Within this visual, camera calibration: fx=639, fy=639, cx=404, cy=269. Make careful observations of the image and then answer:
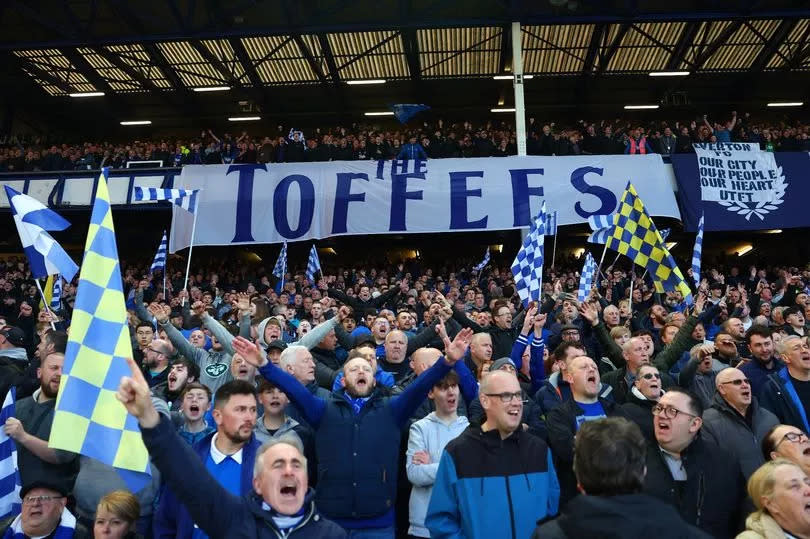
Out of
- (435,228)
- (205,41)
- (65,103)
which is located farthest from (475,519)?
(65,103)

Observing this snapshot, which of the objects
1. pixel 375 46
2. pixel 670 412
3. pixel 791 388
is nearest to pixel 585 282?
pixel 791 388

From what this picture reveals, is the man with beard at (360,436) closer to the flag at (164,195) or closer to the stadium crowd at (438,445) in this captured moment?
the stadium crowd at (438,445)

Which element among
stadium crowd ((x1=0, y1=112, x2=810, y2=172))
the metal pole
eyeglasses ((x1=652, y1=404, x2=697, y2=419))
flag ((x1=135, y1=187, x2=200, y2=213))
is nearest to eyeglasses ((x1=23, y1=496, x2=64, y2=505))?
eyeglasses ((x1=652, y1=404, x2=697, y2=419))

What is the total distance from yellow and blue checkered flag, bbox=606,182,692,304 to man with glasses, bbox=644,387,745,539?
431 cm

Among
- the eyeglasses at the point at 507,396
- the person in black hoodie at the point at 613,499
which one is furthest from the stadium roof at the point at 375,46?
the person in black hoodie at the point at 613,499

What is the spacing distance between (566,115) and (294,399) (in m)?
21.7

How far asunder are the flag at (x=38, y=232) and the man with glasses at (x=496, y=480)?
498 centimetres

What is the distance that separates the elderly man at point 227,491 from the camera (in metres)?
2.33

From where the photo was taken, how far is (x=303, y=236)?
15.1 m

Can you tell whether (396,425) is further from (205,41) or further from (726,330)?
(205,41)

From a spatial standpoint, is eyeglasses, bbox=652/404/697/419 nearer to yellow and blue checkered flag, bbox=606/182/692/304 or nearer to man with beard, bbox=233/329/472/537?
man with beard, bbox=233/329/472/537

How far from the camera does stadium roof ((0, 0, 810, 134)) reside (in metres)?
16.1

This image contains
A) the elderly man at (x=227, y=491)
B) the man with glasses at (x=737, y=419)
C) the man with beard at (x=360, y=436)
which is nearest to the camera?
the elderly man at (x=227, y=491)

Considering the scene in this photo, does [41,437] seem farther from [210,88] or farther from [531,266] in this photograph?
[210,88]
